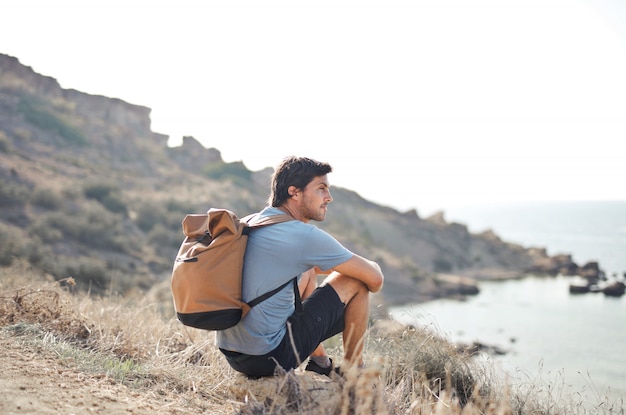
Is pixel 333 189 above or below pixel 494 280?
above

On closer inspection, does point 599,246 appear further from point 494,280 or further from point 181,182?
point 181,182

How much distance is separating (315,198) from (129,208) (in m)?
19.1

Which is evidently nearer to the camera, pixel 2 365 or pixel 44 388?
pixel 44 388

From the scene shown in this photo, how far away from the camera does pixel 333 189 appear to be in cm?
4225

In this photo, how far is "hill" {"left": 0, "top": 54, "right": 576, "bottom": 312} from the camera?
48.1 ft

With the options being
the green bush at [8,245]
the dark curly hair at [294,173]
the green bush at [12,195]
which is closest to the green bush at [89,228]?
the green bush at [12,195]

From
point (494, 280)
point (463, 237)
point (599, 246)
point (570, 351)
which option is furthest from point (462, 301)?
point (599, 246)

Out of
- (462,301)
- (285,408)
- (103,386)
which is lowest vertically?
(462,301)

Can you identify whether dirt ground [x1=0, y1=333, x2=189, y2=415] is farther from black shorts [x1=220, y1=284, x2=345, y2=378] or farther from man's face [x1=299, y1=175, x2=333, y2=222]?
man's face [x1=299, y1=175, x2=333, y2=222]

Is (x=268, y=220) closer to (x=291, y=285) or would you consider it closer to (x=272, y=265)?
(x=272, y=265)

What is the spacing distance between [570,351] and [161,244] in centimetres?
1354

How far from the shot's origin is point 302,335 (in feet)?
9.45

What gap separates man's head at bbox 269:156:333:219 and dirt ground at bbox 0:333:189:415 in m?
1.30

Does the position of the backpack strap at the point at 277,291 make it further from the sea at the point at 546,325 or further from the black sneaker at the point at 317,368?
the sea at the point at 546,325
